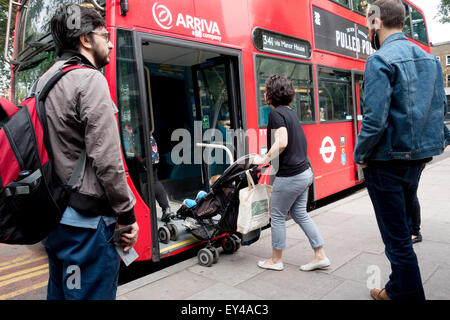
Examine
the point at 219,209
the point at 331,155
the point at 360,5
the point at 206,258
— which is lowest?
the point at 206,258

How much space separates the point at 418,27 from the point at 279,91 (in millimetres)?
8625

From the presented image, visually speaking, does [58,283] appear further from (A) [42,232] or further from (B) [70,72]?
(B) [70,72]

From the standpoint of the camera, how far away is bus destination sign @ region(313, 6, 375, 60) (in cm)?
610

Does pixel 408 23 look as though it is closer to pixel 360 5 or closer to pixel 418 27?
pixel 418 27

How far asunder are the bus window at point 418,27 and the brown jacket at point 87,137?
10.2m

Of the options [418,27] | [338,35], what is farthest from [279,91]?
→ [418,27]

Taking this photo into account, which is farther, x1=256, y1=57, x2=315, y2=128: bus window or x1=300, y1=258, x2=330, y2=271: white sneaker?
x1=256, y1=57, x2=315, y2=128: bus window

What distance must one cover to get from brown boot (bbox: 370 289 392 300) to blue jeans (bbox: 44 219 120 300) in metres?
2.10

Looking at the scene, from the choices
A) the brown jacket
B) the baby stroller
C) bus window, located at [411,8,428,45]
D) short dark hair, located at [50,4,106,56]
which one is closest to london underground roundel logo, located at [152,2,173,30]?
the baby stroller

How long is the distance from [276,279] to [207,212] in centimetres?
99

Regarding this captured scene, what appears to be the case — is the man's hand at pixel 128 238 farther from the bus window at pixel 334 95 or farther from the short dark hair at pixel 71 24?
the bus window at pixel 334 95

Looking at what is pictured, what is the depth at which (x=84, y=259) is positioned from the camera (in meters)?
1.58

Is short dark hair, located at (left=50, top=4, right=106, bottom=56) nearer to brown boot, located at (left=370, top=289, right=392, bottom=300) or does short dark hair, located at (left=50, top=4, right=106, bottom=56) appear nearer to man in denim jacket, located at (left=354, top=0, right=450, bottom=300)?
man in denim jacket, located at (left=354, top=0, right=450, bottom=300)

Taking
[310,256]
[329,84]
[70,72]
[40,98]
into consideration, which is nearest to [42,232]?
[40,98]
